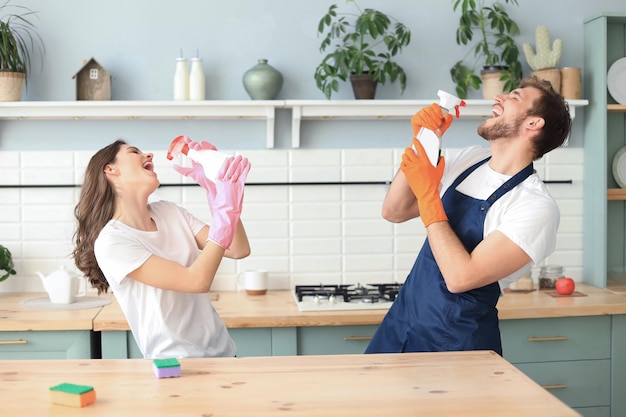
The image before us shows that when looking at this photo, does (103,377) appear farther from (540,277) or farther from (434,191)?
(540,277)

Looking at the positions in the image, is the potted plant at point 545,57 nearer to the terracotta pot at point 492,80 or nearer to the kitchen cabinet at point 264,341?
the terracotta pot at point 492,80

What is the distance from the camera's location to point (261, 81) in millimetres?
3748

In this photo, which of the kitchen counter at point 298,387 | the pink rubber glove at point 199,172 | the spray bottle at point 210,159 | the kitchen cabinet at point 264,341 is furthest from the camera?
the kitchen cabinet at point 264,341

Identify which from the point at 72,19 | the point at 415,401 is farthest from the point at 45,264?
the point at 415,401

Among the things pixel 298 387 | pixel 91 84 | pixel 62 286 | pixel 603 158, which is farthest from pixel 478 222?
pixel 91 84

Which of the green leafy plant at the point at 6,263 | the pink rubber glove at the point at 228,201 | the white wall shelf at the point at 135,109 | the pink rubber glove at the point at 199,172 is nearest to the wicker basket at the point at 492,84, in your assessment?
the white wall shelf at the point at 135,109

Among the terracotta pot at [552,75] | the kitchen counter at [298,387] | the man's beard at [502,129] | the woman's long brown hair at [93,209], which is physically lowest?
the kitchen counter at [298,387]

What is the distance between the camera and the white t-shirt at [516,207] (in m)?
2.39

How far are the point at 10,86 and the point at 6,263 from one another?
799mm

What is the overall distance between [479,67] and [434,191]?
1744 mm

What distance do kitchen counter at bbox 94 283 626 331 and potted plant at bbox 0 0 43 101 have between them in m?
1.08

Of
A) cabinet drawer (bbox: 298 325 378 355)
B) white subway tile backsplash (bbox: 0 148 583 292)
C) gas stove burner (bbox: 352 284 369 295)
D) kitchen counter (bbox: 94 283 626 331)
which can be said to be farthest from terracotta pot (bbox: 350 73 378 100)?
A: cabinet drawer (bbox: 298 325 378 355)

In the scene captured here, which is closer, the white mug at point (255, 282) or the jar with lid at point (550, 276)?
the white mug at point (255, 282)

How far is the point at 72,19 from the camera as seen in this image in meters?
3.87
